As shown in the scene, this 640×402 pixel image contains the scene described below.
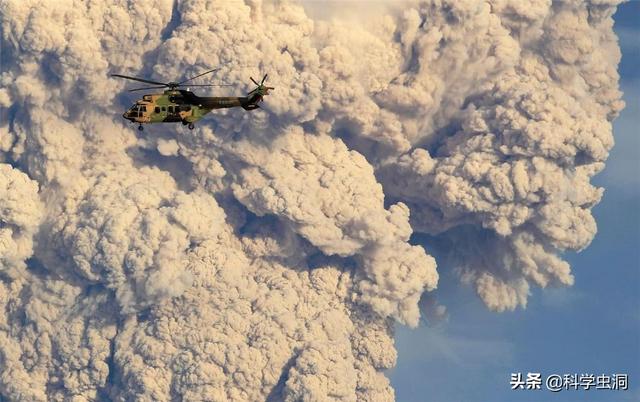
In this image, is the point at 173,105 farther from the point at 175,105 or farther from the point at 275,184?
the point at 275,184

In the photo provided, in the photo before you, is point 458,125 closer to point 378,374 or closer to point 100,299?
point 378,374

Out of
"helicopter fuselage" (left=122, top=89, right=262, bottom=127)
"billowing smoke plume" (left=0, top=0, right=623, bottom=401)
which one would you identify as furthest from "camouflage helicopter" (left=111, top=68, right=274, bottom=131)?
"billowing smoke plume" (left=0, top=0, right=623, bottom=401)

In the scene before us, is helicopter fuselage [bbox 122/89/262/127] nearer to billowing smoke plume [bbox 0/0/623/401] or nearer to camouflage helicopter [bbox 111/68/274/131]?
camouflage helicopter [bbox 111/68/274/131]

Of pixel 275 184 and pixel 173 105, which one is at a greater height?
pixel 275 184

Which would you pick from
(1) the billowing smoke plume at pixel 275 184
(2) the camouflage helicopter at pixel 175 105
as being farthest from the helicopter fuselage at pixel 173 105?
(1) the billowing smoke plume at pixel 275 184

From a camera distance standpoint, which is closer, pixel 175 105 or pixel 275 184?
pixel 175 105

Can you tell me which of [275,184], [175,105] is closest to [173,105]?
[175,105]

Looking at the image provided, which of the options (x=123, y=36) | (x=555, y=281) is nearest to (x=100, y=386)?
(x=123, y=36)

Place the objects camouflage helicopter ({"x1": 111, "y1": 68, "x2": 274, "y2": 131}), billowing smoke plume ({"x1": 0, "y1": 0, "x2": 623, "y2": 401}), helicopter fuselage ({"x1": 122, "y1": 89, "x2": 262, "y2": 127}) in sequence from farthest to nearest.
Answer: billowing smoke plume ({"x1": 0, "y1": 0, "x2": 623, "y2": 401}) < helicopter fuselage ({"x1": 122, "y1": 89, "x2": 262, "y2": 127}) < camouflage helicopter ({"x1": 111, "y1": 68, "x2": 274, "y2": 131})

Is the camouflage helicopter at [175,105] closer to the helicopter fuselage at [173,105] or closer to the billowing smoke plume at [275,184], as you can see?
the helicopter fuselage at [173,105]
